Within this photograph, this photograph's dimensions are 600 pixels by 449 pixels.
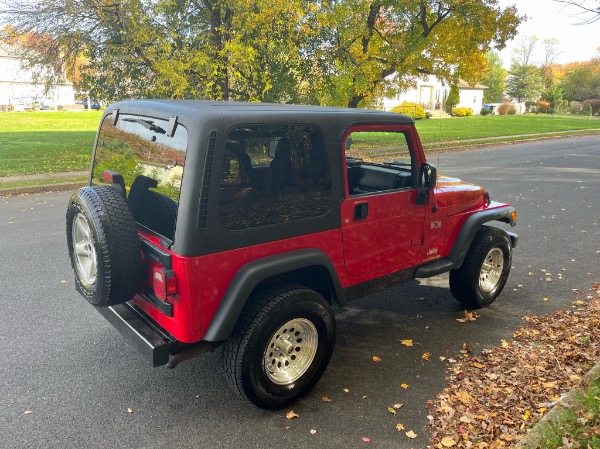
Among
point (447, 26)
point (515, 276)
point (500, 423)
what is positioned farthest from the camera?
point (447, 26)

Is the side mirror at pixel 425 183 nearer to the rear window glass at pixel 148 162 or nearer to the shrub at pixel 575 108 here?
the rear window glass at pixel 148 162

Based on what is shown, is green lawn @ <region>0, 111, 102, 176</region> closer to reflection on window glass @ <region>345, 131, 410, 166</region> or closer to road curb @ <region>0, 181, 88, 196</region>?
road curb @ <region>0, 181, 88, 196</region>

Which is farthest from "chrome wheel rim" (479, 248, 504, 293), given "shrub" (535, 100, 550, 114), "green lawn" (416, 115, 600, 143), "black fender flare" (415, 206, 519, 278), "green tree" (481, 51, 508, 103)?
"green tree" (481, 51, 508, 103)

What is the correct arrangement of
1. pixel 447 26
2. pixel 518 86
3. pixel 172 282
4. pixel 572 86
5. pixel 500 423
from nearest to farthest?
pixel 172 282, pixel 500 423, pixel 447 26, pixel 572 86, pixel 518 86

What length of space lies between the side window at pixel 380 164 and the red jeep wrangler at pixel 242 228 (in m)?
0.02

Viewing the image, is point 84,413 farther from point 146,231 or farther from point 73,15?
point 73,15

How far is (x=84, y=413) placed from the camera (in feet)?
10.6

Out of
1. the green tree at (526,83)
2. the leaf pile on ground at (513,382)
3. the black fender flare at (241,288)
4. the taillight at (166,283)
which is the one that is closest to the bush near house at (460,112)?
the green tree at (526,83)

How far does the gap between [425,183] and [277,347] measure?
6.13 feet

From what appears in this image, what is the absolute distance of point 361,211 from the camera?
3613 millimetres

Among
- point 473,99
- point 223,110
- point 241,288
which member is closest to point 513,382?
Answer: point 241,288

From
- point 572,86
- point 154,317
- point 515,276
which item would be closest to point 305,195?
point 154,317

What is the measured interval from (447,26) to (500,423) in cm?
1728

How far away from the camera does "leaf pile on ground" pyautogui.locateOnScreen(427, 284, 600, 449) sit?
3.03 m
